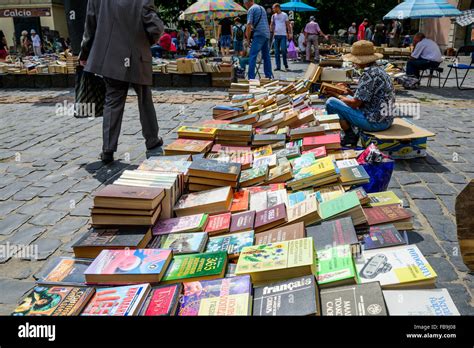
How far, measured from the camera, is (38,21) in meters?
27.7

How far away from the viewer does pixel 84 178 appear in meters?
3.99

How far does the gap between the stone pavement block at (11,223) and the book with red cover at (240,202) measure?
5.39 feet

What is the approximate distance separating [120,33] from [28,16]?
92.0 feet

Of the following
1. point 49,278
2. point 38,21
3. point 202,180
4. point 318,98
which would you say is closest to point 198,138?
point 202,180

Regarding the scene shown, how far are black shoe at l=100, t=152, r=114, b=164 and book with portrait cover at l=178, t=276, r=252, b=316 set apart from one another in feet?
9.36

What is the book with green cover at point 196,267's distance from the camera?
190cm

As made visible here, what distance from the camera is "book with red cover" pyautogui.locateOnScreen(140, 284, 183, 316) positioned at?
1625 millimetres

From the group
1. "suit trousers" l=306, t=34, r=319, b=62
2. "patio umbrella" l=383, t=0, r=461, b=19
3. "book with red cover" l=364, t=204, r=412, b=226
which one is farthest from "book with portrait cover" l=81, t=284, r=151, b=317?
"suit trousers" l=306, t=34, r=319, b=62

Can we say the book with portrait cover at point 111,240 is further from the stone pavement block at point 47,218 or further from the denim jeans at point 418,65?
the denim jeans at point 418,65

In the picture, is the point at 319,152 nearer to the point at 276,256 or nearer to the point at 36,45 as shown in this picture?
the point at 276,256

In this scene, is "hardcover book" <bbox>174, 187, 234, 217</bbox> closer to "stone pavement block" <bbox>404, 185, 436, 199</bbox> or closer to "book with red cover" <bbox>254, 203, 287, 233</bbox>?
"book with red cover" <bbox>254, 203, 287, 233</bbox>

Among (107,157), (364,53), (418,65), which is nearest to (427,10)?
(418,65)

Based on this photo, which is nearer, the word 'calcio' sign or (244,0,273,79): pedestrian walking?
(244,0,273,79): pedestrian walking
